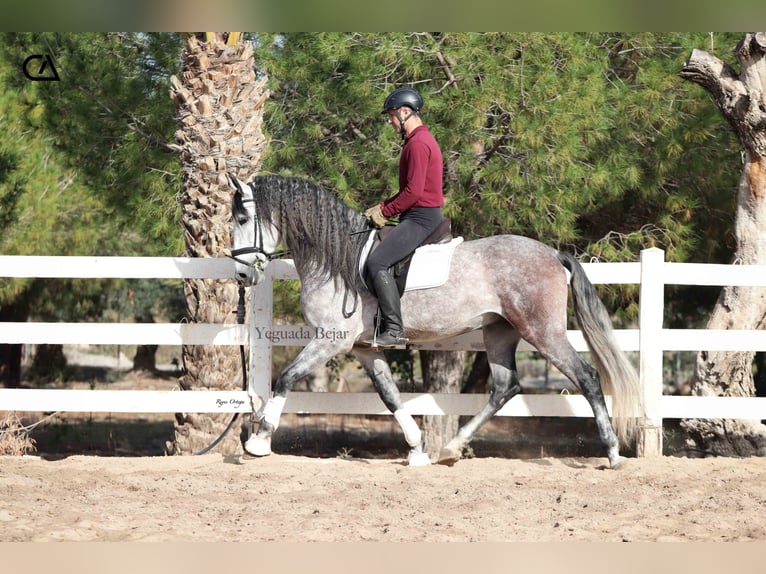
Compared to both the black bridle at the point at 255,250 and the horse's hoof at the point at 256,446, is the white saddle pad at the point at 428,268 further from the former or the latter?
the horse's hoof at the point at 256,446

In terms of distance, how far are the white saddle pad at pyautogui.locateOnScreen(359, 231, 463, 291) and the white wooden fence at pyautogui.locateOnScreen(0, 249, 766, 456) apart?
1042mm

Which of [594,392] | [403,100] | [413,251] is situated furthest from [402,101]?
[594,392]

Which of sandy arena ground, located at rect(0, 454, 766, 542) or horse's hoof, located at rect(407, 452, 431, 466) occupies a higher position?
horse's hoof, located at rect(407, 452, 431, 466)

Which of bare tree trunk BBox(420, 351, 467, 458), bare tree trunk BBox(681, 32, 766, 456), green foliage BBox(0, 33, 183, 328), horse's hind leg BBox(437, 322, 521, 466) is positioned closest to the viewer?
horse's hind leg BBox(437, 322, 521, 466)

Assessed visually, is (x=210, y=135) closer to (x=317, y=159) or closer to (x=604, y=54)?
(x=317, y=159)

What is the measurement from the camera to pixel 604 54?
10.0 meters

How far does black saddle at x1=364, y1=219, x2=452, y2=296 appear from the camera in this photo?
255 inches

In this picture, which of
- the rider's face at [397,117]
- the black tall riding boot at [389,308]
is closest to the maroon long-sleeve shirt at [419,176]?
the rider's face at [397,117]

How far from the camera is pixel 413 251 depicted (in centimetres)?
647

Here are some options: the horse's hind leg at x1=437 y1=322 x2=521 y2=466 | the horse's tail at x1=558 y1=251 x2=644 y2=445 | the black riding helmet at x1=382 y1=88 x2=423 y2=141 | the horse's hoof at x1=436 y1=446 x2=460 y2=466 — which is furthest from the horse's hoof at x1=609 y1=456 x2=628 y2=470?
the black riding helmet at x1=382 y1=88 x2=423 y2=141

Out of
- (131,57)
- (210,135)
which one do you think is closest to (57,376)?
(131,57)

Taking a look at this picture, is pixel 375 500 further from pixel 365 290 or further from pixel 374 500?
pixel 365 290

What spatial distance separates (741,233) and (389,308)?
430 centimetres

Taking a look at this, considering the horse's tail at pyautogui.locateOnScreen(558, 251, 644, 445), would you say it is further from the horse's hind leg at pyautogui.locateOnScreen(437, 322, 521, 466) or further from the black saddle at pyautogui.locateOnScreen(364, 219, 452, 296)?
the black saddle at pyautogui.locateOnScreen(364, 219, 452, 296)
